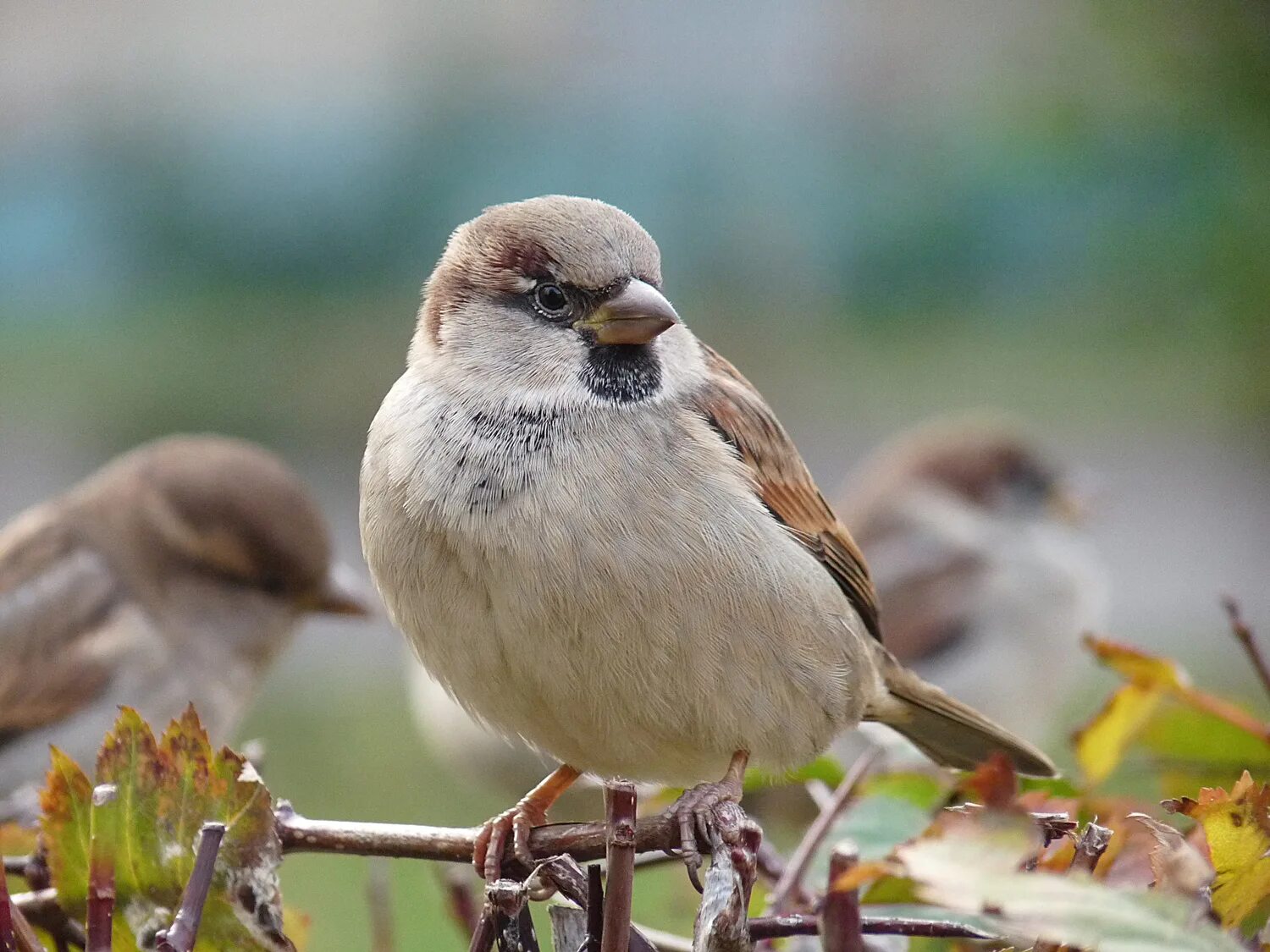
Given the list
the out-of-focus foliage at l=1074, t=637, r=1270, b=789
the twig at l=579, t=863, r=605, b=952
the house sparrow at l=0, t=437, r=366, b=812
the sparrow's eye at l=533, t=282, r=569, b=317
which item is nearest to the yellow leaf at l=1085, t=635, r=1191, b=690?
the out-of-focus foliage at l=1074, t=637, r=1270, b=789

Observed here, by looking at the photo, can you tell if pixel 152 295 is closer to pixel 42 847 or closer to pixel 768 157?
pixel 768 157

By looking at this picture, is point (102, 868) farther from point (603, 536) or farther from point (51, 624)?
point (51, 624)

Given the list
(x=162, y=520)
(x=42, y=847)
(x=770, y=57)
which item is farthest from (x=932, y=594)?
(x=770, y=57)

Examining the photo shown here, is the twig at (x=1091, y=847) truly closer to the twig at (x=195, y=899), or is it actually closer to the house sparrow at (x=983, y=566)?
the twig at (x=195, y=899)

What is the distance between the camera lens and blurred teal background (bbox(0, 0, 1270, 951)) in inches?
274

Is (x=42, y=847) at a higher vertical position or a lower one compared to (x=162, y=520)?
higher

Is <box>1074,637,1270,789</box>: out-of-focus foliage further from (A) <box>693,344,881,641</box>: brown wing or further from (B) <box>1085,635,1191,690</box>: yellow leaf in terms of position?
→ (A) <box>693,344,881,641</box>: brown wing

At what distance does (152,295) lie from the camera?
25.0 feet

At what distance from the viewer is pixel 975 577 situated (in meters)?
3.52

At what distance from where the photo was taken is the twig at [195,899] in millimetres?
605

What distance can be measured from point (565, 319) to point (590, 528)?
0.93ft

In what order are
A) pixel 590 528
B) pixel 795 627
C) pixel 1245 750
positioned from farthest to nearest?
pixel 795 627 → pixel 590 528 → pixel 1245 750

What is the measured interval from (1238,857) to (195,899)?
41 cm

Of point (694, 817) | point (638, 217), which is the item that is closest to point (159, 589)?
point (694, 817)
